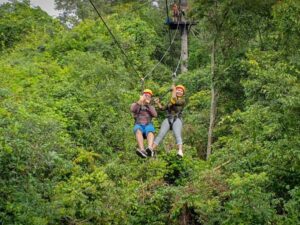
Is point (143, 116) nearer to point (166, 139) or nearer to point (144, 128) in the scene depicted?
point (144, 128)

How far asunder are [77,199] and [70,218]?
1.69ft

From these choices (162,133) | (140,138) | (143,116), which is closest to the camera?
(140,138)

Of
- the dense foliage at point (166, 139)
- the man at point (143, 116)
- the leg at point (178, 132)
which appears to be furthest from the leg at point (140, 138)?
the dense foliage at point (166, 139)

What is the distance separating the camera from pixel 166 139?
49.1ft

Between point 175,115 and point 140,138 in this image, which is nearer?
point 140,138

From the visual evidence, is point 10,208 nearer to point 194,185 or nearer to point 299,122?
point 194,185

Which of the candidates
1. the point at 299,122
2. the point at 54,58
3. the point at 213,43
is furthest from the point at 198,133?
the point at 54,58

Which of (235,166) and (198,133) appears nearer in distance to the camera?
(235,166)

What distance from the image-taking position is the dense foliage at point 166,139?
9.91 m

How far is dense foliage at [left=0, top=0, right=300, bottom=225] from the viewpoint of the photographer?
9914 mm

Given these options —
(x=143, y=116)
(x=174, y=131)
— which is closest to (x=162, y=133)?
(x=174, y=131)

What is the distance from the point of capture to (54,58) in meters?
21.1

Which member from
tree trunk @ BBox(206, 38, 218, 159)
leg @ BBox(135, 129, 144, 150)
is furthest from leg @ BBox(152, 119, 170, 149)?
tree trunk @ BBox(206, 38, 218, 159)

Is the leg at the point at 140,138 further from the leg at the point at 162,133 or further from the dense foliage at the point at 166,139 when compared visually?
the dense foliage at the point at 166,139
